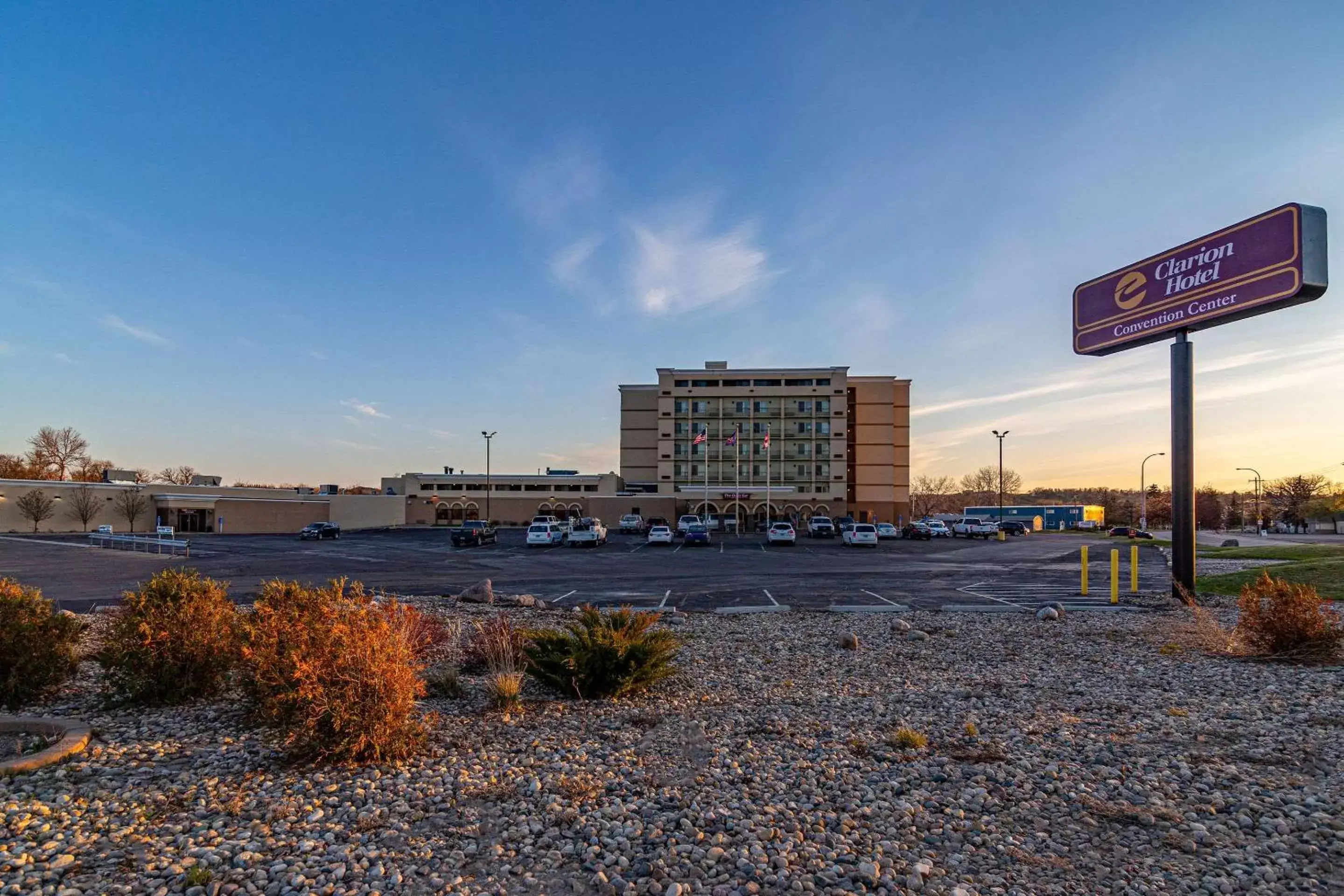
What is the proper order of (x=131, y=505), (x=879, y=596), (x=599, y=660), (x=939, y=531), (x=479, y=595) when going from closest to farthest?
(x=599, y=660) → (x=479, y=595) → (x=879, y=596) → (x=939, y=531) → (x=131, y=505)

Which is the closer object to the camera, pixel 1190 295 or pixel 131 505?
pixel 1190 295

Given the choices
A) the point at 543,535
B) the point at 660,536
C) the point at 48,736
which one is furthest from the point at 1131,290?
the point at 543,535

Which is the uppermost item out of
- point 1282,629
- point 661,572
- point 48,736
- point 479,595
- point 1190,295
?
point 1190,295

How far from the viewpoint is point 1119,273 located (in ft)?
55.8

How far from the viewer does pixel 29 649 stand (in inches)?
269

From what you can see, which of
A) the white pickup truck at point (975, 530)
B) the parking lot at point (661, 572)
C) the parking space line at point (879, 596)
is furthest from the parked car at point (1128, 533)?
the parking space line at point (879, 596)

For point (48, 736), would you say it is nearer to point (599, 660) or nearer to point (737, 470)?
point (599, 660)

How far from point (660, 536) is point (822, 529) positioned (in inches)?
664

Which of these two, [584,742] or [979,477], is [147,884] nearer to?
[584,742]

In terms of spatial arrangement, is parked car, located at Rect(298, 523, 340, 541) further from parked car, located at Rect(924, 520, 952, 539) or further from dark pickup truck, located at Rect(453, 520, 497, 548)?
parked car, located at Rect(924, 520, 952, 539)

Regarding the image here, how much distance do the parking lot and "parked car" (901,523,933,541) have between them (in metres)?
9.53

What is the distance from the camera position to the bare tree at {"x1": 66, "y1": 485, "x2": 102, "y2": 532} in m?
60.6

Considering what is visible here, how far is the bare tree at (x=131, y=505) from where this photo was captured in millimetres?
61688

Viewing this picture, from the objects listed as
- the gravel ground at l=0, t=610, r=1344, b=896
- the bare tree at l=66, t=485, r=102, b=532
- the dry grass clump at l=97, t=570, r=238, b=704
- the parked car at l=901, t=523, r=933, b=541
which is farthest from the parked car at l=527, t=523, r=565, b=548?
the bare tree at l=66, t=485, r=102, b=532
